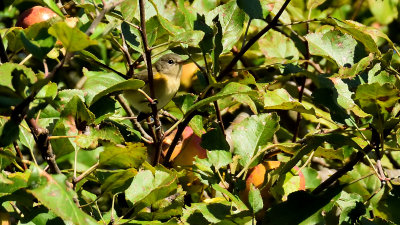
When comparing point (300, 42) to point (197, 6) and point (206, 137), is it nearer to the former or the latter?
point (197, 6)

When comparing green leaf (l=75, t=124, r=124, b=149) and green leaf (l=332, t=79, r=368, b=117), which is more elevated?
green leaf (l=75, t=124, r=124, b=149)

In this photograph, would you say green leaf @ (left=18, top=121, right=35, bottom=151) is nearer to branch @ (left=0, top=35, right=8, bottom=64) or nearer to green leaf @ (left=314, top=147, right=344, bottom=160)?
branch @ (left=0, top=35, right=8, bottom=64)

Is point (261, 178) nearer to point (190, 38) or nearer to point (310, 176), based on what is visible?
point (310, 176)

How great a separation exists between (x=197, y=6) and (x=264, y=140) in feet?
2.40

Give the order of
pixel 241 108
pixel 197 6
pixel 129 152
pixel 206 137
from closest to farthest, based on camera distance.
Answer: pixel 129 152 < pixel 206 137 < pixel 197 6 < pixel 241 108

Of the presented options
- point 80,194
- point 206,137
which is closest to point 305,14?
point 206,137

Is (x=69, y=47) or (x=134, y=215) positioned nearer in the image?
(x=69, y=47)

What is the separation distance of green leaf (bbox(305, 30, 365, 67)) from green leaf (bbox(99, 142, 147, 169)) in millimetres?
709

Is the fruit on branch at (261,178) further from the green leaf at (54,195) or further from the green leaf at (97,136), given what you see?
the green leaf at (54,195)

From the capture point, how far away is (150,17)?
5.36 ft

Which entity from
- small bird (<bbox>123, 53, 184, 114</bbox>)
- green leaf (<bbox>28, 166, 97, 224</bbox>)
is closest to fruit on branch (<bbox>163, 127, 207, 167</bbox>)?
small bird (<bbox>123, 53, 184, 114</bbox>)

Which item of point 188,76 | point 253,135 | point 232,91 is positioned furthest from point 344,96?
point 188,76

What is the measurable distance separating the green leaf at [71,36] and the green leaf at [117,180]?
1.31 ft

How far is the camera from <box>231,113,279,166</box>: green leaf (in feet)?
5.31
